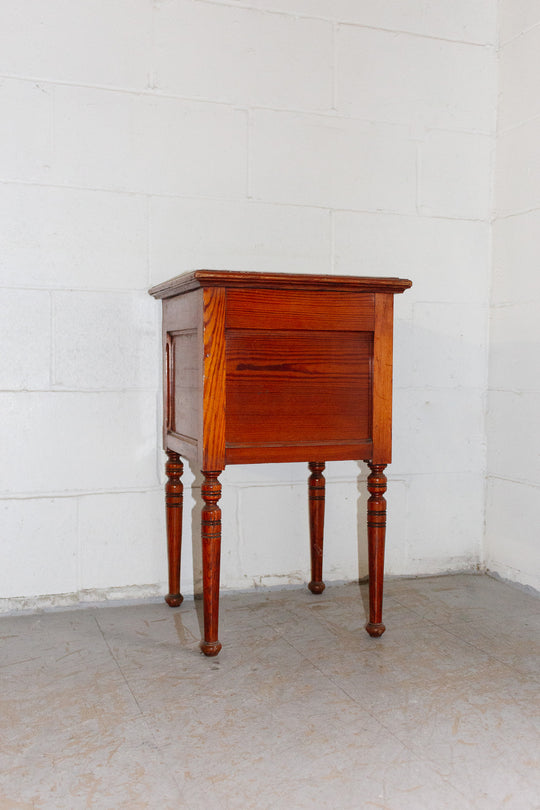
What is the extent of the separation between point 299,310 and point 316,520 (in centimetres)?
76

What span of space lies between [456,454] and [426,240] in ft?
2.27

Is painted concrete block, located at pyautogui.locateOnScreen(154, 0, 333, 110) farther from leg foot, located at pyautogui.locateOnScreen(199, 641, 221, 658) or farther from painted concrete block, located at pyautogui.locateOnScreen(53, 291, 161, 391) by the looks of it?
leg foot, located at pyautogui.locateOnScreen(199, 641, 221, 658)

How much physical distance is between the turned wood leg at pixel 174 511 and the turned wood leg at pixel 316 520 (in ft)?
1.29

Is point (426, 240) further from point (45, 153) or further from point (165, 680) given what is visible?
point (165, 680)

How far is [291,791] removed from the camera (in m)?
1.26

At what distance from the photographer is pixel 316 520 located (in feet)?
7.54

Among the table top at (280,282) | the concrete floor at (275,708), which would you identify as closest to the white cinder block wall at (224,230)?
the concrete floor at (275,708)

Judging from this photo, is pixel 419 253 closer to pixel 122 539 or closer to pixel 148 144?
pixel 148 144

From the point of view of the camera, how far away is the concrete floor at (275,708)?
1.26 metres

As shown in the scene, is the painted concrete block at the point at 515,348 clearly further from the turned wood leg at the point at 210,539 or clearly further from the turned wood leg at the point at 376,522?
the turned wood leg at the point at 210,539

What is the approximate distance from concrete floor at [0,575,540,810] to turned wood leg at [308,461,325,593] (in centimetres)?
9

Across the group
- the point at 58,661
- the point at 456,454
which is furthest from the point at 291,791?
the point at 456,454

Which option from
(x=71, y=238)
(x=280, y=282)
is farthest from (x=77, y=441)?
(x=280, y=282)

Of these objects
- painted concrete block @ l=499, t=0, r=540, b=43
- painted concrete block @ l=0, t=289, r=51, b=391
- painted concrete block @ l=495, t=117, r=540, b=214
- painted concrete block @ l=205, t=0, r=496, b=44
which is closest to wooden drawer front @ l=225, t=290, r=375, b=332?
painted concrete block @ l=0, t=289, r=51, b=391
